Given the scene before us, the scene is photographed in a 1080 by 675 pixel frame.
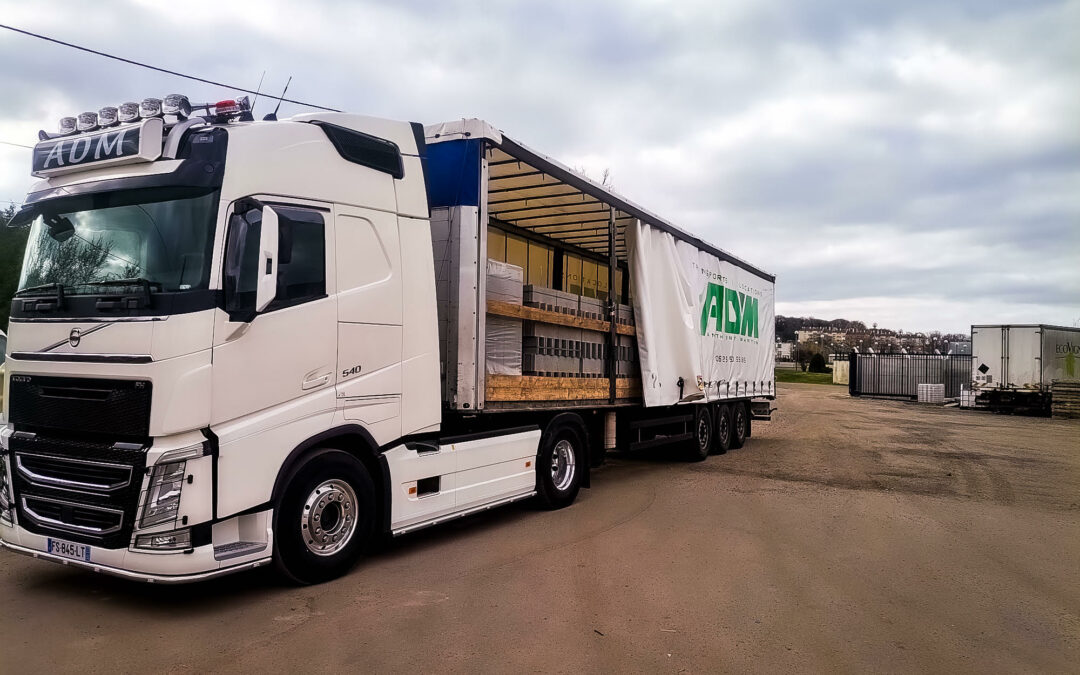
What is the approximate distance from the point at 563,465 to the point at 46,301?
18.4 feet

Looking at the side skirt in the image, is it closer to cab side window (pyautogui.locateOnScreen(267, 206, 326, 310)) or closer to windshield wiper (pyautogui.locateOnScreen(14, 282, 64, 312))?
cab side window (pyautogui.locateOnScreen(267, 206, 326, 310))

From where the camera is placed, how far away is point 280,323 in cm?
509

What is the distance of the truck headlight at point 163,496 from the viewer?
4480 mm

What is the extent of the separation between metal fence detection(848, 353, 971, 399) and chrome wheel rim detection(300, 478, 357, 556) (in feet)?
138

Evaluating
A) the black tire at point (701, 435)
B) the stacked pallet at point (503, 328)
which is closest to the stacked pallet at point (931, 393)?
the black tire at point (701, 435)

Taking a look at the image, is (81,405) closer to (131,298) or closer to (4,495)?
(131,298)

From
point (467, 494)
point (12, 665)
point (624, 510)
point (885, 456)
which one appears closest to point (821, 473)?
point (885, 456)

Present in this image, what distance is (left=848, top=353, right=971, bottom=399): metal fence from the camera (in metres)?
41.7

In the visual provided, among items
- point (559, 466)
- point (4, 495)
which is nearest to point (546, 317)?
point (559, 466)

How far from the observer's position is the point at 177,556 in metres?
4.54

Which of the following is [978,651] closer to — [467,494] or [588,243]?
[467,494]

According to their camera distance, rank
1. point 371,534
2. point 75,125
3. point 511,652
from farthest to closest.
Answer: point 371,534
point 75,125
point 511,652

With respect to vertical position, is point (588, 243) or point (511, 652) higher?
point (588, 243)

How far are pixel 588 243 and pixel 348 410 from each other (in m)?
6.82
